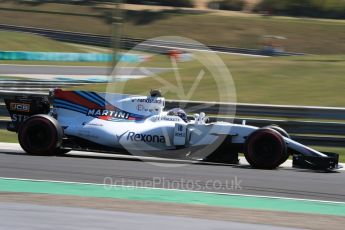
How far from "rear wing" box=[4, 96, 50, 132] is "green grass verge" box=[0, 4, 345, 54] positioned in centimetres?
3749

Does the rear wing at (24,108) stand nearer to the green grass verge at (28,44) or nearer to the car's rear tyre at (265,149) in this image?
the car's rear tyre at (265,149)

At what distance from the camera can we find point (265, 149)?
33.8ft

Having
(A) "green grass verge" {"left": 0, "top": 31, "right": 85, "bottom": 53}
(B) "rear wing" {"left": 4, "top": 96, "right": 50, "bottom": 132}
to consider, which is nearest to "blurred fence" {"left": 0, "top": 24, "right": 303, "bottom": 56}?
(A) "green grass verge" {"left": 0, "top": 31, "right": 85, "bottom": 53}

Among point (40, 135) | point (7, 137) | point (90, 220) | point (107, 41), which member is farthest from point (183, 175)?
point (107, 41)

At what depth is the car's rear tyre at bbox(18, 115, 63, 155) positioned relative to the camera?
1083 centimetres

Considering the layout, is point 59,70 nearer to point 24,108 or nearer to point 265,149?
point 24,108

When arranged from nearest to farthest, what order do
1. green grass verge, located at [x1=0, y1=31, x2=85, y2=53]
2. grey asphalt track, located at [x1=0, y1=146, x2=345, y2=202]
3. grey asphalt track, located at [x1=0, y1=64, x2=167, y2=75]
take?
grey asphalt track, located at [x1=0, y1=146, x2=345, y2=202], grey asphalt track, located at [x1=0, y1=64, x2=167, y2=75], green grass verge, located at [x1=0, y1=31, x2=85, y2=53]

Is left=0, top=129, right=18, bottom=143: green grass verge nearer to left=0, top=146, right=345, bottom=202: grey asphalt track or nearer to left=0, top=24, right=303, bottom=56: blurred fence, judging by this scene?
left=0, top=146, right=345, bottom=202: grey asphalt track

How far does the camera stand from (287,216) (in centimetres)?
670

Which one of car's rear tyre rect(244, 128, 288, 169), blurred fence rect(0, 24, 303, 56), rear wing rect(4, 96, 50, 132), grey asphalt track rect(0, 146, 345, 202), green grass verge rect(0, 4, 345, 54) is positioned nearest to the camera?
grey asphalt track rect(0, 146, 345, 202)

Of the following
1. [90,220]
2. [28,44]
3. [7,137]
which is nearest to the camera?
[90,220]

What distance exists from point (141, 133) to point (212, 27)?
143 ft

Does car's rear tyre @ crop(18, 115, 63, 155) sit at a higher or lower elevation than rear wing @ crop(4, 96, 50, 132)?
lower

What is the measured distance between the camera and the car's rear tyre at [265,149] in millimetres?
10227
